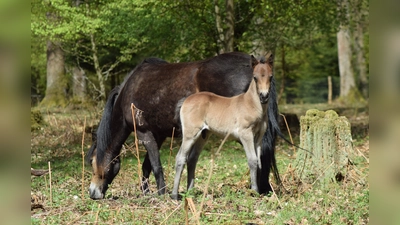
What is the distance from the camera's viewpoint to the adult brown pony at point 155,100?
25.2 feet

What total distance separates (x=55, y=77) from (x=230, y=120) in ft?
67.9

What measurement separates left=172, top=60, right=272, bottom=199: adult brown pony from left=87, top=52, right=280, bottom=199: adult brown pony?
75 cm

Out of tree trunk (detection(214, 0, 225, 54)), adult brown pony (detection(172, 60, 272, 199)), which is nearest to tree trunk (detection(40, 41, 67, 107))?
tree trunk (detection(214, 0, 225, 54))

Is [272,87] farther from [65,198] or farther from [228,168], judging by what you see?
[228,168]

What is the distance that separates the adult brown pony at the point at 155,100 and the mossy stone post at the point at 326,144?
5.37 feet

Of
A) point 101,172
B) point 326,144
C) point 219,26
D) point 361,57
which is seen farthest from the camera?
point 361,57

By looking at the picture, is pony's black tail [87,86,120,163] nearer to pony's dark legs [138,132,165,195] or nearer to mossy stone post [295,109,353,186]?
pony's dark legs [138,132,165,195]

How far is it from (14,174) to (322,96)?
3632cm

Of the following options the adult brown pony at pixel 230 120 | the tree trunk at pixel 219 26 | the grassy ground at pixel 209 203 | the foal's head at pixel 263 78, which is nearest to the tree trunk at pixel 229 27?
the tree trunk at pixel 219 26

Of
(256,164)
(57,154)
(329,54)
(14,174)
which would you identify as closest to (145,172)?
(256,164)

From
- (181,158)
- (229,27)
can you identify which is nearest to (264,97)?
(181,158)

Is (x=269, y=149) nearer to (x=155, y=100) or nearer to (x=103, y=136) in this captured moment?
(x=155, y=100)

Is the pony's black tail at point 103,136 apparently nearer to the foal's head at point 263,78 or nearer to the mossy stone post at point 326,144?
the foal's head at point 263,78

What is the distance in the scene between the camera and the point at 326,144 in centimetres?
836
